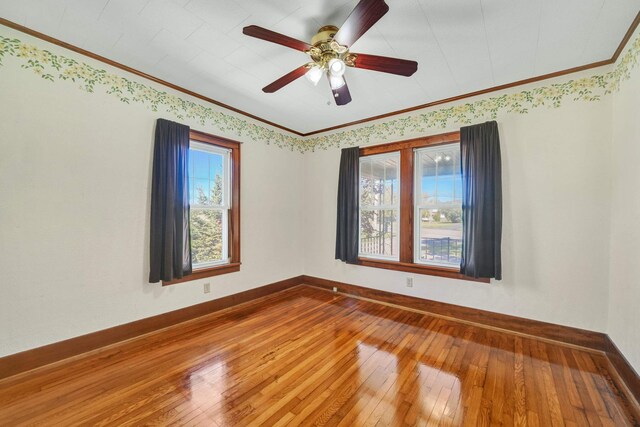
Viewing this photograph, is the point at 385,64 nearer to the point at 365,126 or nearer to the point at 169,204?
the point at 365,126

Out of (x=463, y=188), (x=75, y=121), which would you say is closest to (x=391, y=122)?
(x=463, y=188)

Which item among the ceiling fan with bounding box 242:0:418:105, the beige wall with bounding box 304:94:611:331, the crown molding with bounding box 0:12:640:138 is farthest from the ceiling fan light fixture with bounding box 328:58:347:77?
the beige wall with bounding box 304:94:611:331

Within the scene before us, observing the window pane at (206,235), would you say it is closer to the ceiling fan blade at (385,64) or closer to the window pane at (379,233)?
the window pane at (379,233)

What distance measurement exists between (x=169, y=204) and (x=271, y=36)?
200 cm

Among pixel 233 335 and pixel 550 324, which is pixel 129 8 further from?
pixel 550 324

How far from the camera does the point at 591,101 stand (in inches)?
97.8

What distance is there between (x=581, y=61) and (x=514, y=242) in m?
1.81

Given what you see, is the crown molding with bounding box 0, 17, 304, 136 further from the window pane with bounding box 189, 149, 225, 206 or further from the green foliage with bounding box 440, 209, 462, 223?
the green foliage with bounding box 440, 209, 462, 223

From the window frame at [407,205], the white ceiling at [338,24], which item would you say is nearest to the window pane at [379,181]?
the window frame at [407,205]

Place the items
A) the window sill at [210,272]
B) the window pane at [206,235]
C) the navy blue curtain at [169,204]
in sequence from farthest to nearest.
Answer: the window pane at [206,235]
the window sill at [210,272]
the navy blue curtain at [169,204]

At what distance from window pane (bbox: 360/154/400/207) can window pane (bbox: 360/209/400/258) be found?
168 millimetres

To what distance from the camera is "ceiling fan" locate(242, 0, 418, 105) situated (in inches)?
61.3

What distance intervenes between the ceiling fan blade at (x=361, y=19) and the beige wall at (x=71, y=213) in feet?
7.44

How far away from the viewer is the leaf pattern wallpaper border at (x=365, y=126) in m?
2.12
